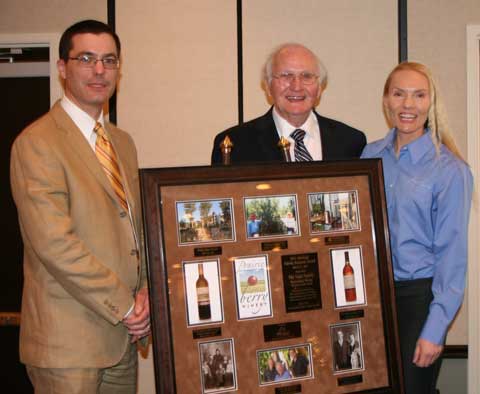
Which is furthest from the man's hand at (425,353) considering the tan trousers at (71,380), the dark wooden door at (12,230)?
the dark wooden door at (12,230)

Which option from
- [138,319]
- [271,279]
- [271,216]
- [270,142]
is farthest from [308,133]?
[138,319]

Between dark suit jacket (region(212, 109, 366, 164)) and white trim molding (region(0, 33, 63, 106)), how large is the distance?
67.9 inches

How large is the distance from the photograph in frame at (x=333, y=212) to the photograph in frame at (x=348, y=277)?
9 cm

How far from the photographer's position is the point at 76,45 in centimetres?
223

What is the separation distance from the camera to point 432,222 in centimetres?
226

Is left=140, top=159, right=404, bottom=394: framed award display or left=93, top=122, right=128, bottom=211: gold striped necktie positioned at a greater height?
left=93, top=122, right=128, bottom=211: gold striped necktie

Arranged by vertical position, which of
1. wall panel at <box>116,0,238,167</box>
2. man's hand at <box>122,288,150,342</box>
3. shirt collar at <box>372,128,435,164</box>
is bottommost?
man's hand at <box>122,288,150,342</box>

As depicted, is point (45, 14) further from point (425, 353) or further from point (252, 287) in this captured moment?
point (425, 353)

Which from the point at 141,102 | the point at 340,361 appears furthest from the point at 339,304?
the point at 141,102

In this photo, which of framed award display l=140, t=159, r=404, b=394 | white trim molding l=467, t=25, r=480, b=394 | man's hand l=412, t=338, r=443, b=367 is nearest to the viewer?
framed award display l=140, t=159, r=404, b=394

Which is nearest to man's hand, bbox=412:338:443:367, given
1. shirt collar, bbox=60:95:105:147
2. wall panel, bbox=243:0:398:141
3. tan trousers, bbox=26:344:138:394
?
tan trousers, bbox=26:344:138:394

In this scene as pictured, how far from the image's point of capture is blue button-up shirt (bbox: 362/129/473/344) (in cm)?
217

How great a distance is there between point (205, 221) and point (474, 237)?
8.34 feet

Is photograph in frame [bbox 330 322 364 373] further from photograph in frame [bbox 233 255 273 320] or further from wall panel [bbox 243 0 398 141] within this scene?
wall panel [bbox 243 0 398 141]
